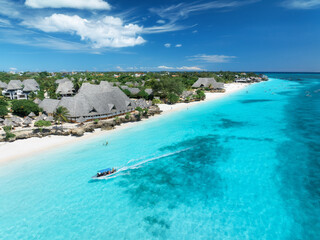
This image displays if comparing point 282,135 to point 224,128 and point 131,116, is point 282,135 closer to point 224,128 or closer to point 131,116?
point 224,128

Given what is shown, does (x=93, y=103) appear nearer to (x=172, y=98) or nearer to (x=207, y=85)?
(x=172, y=98)

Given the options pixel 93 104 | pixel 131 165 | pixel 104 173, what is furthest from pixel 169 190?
pixel 93 104

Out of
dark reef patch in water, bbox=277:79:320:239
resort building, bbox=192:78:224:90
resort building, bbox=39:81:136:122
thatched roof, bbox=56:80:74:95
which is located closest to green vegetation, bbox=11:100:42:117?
resort building, bbox=39:81:136:122

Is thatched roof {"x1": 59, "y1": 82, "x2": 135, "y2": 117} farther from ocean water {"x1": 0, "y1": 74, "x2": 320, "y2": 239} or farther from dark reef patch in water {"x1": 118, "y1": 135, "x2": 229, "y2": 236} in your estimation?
dark reef patch in water {"x1": 118, "y1": 135, "x2": 229, "y2": 236}

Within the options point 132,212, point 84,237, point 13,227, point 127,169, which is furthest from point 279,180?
point 13,227

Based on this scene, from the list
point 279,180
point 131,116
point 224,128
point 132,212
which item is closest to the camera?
point 132,212

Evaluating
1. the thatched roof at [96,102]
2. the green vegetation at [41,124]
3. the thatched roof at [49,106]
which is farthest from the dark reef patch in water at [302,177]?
the thatched roof at [49,106]
